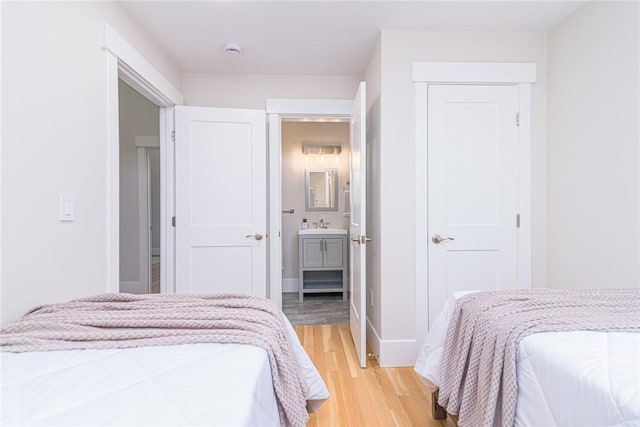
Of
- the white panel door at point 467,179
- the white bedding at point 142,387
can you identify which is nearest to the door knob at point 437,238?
the white panel door at point 467,179

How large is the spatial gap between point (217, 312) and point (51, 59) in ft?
4.34

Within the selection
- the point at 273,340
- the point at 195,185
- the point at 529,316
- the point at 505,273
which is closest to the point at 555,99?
the point at 505,273

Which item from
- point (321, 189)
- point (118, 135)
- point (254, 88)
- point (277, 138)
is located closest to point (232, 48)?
point (254, 88)

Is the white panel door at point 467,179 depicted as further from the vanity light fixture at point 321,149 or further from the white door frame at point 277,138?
the vanity light fixture at point 321,149

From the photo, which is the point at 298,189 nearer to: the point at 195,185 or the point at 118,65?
the point at 195,185

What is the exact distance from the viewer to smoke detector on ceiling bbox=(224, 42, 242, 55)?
243 centimetres

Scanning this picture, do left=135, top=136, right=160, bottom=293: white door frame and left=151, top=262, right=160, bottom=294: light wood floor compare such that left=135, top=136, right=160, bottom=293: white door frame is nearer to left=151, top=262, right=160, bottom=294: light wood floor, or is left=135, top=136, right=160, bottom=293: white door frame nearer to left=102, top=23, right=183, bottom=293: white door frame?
left=151, top=262, right=160, bottom=294: light wood floor

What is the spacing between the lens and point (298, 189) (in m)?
4.43

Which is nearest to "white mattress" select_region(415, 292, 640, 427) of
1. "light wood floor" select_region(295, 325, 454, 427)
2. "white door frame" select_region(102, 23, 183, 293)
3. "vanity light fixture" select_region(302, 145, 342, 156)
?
"light wood floor" select_region(295, 325, 454, 427)

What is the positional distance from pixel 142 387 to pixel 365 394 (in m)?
1.59

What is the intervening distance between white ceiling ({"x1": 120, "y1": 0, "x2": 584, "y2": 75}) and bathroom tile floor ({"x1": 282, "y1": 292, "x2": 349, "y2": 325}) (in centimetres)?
240

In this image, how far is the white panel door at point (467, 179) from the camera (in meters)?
2.36

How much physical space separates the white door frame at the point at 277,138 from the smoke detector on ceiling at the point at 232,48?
0.55 metres

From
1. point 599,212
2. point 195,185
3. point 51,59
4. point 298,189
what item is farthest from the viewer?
point 298,189
